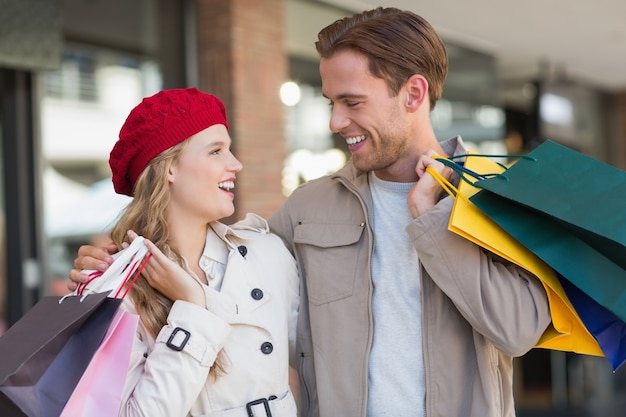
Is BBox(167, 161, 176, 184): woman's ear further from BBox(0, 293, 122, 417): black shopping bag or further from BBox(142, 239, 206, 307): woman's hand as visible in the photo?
BBox(0, 293, 122, 417): black shopping bag

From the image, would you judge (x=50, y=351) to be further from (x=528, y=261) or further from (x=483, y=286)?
(x=528, y=261)

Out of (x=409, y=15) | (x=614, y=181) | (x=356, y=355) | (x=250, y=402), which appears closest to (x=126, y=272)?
(x=250, y=402)

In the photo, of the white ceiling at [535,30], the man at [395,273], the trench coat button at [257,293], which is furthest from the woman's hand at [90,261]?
the white ceiling at [535,30]

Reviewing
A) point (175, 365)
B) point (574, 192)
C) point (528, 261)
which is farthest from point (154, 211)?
point (574, 192)

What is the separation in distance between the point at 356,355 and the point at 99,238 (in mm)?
3682

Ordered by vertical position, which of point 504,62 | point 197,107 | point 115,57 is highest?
point 504,62

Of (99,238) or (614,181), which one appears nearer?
(614,181)

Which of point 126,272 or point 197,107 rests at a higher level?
point 197,107

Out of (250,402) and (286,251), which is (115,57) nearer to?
(286,251)

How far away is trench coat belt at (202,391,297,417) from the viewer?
2.30m

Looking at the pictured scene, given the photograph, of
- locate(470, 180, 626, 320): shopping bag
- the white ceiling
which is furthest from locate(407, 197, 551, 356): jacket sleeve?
the white ceiling

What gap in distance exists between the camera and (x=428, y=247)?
230 cm

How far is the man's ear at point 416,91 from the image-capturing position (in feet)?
8.27

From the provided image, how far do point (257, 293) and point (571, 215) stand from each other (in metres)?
0.87
